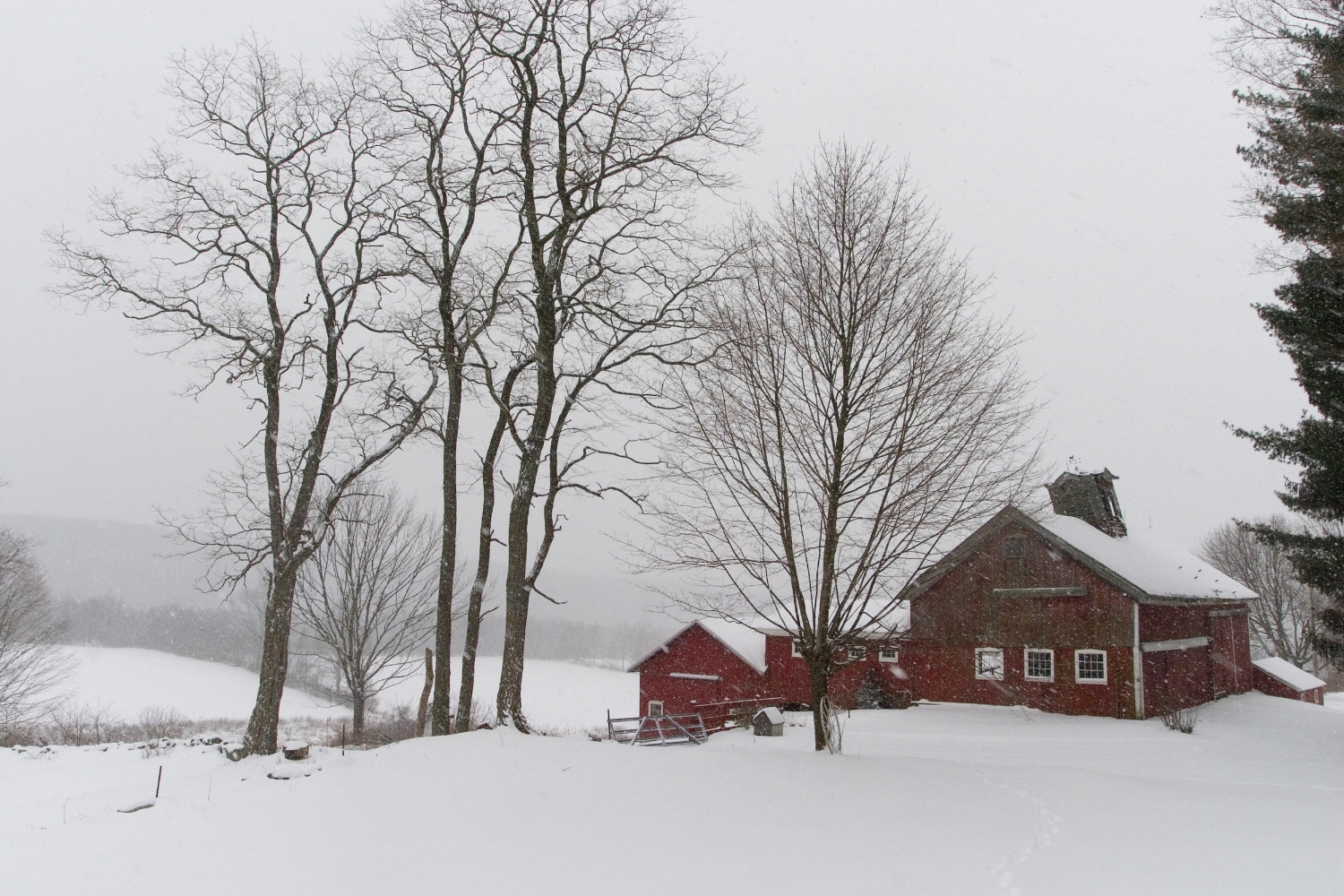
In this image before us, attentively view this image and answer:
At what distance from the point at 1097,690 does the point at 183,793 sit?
21.4m

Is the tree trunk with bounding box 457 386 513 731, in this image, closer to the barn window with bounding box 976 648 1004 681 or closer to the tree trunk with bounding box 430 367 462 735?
the tree trunk with bounding box 430 367 462 735

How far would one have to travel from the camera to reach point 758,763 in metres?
9.72

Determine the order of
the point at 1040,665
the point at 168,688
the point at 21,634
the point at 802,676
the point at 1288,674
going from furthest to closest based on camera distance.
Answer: the point at 168,688 → the point at 1288,674 → the point at 21,634 → the point at 802,676 → the point at 1040,665

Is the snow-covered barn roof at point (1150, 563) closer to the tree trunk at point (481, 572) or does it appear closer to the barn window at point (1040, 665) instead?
the barn window at point (1040, 665)

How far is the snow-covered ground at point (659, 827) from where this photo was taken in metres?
6.23

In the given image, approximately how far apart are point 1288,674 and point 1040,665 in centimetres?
1490

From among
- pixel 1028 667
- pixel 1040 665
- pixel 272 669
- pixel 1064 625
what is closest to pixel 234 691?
pixel 272 669

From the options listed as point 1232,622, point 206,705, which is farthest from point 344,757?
point 206,705

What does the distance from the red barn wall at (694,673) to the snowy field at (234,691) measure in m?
7.84

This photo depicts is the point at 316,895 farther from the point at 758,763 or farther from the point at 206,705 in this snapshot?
the point at 206,705

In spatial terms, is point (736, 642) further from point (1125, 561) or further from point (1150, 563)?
point (1150, 563)

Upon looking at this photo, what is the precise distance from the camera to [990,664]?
23.2 meters

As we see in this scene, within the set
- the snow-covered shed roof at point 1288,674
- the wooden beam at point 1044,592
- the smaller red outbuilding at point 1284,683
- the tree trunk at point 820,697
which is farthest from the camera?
the snow-covered shed roof at point 1288,674

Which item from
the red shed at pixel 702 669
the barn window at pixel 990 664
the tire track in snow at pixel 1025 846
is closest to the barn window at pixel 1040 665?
the barn window at pixel 990 664
